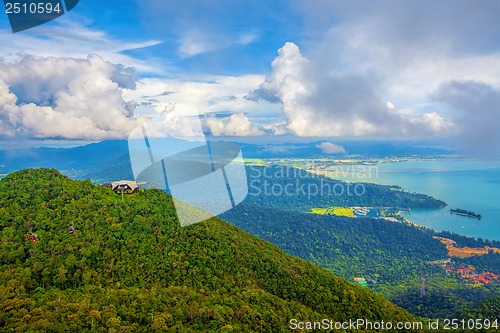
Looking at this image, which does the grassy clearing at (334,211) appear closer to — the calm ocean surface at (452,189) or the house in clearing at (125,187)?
the calm ocean surface at (452,189)

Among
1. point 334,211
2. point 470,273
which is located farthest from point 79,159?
point 470,273

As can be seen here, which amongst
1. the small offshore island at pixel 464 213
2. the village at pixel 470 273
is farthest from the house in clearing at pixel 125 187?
the small offshore island at pixel 464 213

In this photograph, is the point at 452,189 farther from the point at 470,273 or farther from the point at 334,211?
the point at 470,273

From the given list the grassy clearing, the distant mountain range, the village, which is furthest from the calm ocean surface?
the distant mountain range

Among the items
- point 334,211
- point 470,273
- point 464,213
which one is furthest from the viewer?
point 464,213

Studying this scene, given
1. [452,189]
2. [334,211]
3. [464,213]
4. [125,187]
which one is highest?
[125,187]

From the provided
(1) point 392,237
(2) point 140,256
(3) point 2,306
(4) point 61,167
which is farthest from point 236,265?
(4) point 61,167

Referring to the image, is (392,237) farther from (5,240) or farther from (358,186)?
(5,240)
